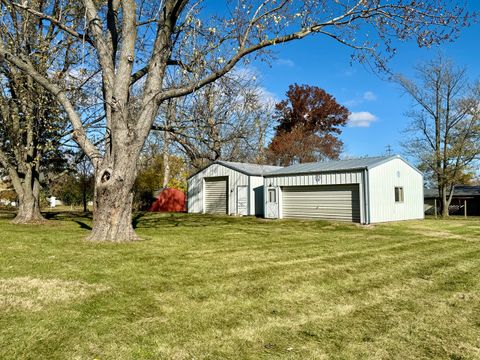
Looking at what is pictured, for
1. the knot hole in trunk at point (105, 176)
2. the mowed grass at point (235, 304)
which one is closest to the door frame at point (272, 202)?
the mowed grass at point (235, 304)

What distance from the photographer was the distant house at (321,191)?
16.9 metres

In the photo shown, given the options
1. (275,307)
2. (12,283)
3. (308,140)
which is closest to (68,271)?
(12,283)

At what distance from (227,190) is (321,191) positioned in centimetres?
670

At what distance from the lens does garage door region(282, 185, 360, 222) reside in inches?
678

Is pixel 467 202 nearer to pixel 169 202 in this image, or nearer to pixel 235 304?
pixel 169 202

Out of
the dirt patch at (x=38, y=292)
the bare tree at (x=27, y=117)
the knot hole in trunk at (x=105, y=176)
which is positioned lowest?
the dirt patch at (x=38, y=292)

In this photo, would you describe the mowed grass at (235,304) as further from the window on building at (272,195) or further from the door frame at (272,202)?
the window on building at (272,195)

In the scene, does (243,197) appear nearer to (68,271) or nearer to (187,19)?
(187,19)

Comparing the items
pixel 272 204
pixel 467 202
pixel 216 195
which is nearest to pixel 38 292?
pixel 272 204

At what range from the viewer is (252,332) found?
11.4 feet

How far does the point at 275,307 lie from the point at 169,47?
7876mm

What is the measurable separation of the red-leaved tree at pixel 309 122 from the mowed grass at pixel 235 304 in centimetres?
3056

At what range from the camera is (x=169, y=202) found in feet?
87.8

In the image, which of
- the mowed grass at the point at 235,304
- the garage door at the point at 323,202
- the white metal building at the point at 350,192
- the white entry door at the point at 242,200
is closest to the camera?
the mowed grass at the point at 235,304
